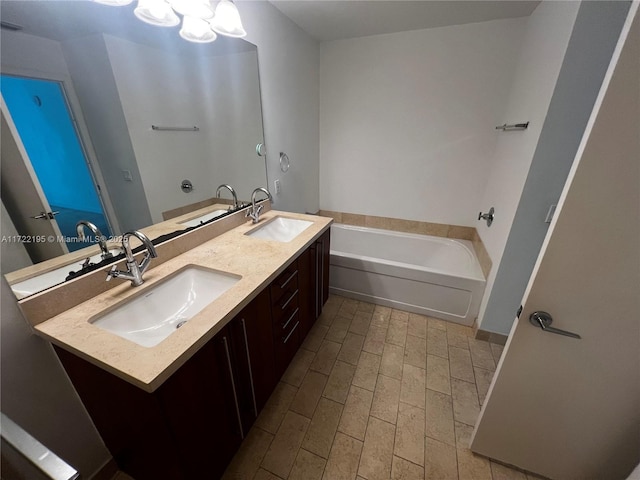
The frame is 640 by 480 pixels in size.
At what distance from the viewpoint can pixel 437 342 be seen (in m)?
1.94

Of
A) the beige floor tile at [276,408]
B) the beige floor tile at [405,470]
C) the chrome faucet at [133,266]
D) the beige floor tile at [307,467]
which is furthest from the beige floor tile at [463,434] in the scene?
the chrome faucet at [133,266]

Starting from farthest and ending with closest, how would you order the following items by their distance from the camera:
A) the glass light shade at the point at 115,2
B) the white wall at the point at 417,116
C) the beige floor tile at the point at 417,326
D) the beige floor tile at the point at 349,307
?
the beige floor tile at the point at 349,307
the white wall at the point at 417,116
the beige floor tile at the point at 417,326
the glass light shade at the point at 115,2

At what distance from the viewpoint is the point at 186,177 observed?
1409 millimetres

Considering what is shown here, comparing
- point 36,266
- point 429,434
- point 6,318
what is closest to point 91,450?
point 6,318

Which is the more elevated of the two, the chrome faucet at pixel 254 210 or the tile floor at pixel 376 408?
the chrome faucet at pixel 254 210

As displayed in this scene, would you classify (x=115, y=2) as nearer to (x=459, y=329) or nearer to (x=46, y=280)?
(x=46, y=280)

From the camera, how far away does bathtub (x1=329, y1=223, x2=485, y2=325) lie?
6.65 feet

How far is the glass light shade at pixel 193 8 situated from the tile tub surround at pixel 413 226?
7.06ft

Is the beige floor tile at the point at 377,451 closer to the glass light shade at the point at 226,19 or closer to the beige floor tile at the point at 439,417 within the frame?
the beige floor tile at the point at 439,417

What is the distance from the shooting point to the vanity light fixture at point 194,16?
3.62 feet

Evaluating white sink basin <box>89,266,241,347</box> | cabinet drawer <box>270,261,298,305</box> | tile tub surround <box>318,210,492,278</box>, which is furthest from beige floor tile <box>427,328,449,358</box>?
white sink basin <box>89,266,241,347</box>

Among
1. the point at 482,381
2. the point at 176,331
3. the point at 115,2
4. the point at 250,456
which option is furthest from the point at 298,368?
the point at 115,2

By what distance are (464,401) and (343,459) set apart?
812mm

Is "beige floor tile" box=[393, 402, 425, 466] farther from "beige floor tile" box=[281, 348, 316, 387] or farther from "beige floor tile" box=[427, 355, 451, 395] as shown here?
"beige floor tile" box=[281, 348, 316, 387]
